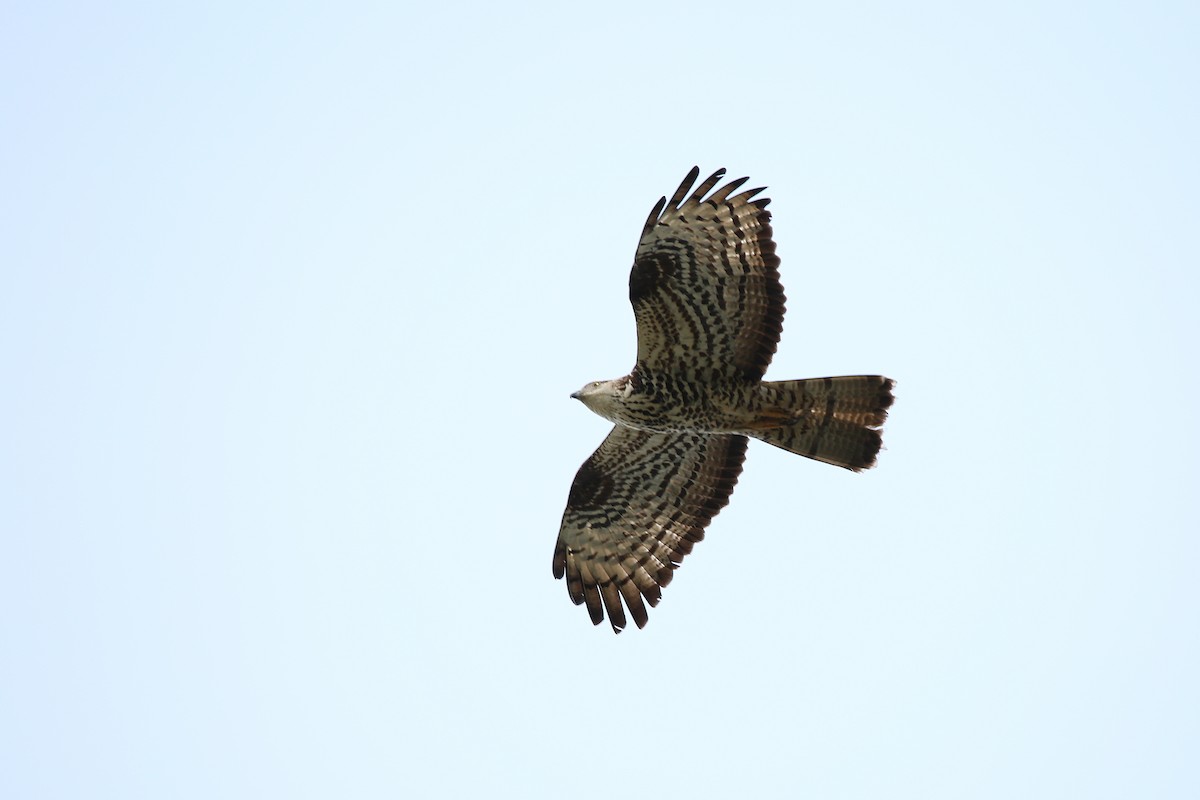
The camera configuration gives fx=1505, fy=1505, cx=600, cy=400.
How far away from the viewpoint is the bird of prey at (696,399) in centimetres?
1052

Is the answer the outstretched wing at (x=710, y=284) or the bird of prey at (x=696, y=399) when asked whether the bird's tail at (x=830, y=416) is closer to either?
the bird of prey at (x=696, y=399)

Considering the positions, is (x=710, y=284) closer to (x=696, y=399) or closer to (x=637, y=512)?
(x=696, y=399)

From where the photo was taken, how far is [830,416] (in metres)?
10.9

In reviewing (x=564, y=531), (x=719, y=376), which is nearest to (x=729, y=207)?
(x=719, y=376)

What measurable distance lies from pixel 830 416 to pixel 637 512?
1.92m

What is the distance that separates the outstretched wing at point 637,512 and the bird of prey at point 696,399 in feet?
0.04

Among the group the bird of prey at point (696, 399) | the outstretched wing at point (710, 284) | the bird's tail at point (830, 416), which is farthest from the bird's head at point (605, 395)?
the bird's tail at point (830, 416)

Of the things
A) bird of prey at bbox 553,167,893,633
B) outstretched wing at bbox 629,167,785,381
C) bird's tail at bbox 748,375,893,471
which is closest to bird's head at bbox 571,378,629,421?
bird of prey at bbox 553,167,893,633

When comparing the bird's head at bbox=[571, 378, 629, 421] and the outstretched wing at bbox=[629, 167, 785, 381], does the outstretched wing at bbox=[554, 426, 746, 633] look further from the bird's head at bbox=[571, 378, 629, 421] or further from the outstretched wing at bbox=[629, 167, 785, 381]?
the outstretched wing at bbox=[629, 167, 785, 381]

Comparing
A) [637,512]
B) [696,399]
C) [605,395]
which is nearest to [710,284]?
[696,399]

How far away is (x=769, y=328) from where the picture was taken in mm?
10719

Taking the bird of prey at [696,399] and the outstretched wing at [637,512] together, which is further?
the outstretched wing at [637,512]

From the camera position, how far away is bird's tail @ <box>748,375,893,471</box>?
424 inches

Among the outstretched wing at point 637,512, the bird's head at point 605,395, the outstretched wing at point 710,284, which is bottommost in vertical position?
the outstretched wing at point 637,512
